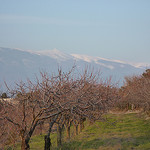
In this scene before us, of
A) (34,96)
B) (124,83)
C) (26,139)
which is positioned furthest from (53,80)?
(124,83)

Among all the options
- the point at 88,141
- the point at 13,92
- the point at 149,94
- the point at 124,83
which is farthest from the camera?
the point at 124,83

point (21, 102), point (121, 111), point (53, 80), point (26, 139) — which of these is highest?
point (53, 80)

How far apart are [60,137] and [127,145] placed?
4.55m

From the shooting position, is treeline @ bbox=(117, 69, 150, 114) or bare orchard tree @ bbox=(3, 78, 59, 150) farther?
treeline @ bbox=(117, 69, 150, 114)

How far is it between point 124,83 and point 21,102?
62151 mm

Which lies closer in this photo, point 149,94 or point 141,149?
point 141,149

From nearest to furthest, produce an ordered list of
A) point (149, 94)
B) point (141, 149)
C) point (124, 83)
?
point (141, 149), point (149, 94), point (124, 83)

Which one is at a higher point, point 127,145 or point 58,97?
point 58,97

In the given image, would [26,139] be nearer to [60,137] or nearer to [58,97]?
[58,97]

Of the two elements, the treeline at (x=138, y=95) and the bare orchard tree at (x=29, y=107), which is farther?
the treeline at (x=138, y=95)

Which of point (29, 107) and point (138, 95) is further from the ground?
point (29, 107)

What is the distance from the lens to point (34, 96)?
45.7 ft

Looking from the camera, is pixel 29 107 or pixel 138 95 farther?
pixel 138 95

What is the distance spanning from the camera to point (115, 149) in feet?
58.9
